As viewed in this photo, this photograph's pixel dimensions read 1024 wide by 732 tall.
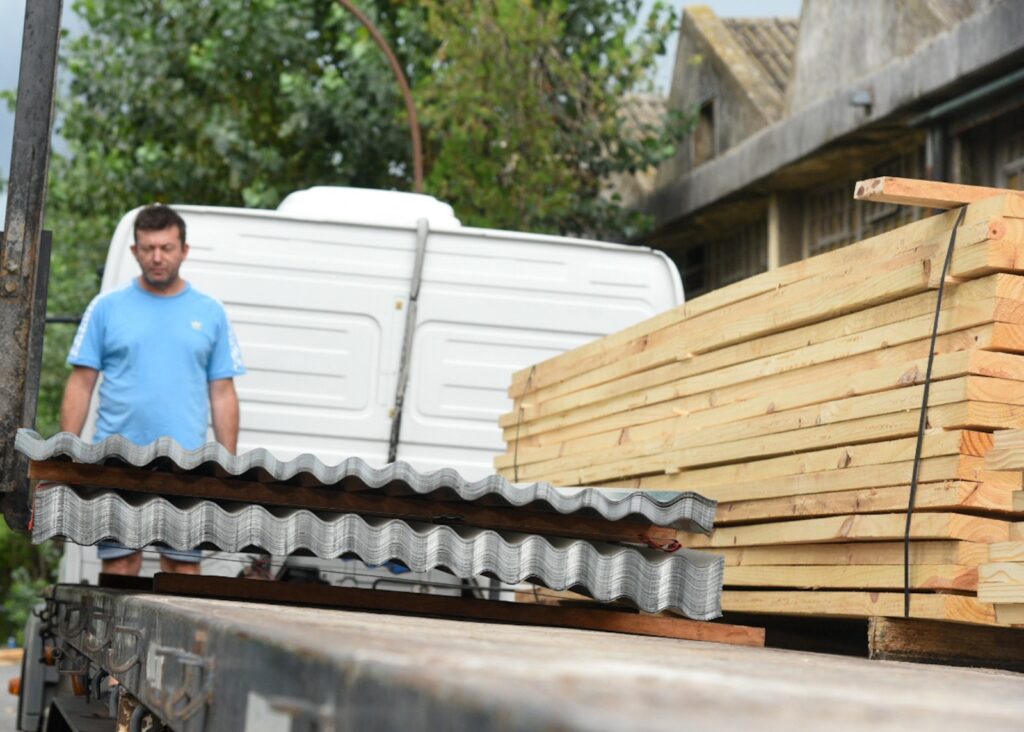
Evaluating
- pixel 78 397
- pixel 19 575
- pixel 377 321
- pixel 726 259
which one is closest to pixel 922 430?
pixel 78 397

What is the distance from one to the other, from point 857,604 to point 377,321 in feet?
12.6

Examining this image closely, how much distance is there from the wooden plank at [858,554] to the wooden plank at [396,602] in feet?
1.40

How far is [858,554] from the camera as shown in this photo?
4.41m

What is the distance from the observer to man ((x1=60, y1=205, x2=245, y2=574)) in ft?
21.9

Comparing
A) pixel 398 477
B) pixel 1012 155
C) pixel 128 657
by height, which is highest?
pixel 1012 155

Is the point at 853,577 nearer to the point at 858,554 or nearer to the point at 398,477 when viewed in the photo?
the point at 858,554

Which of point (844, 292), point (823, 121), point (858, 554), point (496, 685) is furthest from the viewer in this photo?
point (823, 121)

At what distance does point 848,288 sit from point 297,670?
292 centimetres

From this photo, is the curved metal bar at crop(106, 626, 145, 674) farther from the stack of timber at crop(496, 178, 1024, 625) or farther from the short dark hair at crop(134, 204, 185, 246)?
the short dark hair at crop(134, 204, 185, 246)

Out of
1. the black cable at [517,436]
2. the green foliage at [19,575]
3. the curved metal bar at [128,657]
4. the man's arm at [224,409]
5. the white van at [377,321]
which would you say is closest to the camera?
the curved metal bar at [128,657]

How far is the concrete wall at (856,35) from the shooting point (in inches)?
559

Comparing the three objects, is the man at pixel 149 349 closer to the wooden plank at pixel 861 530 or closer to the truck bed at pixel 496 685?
the wooden plank at pixel 861 530

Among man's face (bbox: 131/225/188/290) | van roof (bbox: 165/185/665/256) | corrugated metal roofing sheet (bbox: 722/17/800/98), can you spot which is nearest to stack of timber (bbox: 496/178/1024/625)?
man's face (bbox: 131/225/188/290)

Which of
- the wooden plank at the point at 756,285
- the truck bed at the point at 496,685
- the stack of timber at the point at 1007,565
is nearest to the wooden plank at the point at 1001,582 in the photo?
the stack of timber at the point at 1007,565
